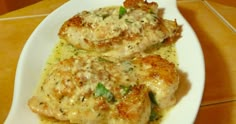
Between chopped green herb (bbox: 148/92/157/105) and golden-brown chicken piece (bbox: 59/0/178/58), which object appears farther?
golden-brown chicken piece (bbox: 59/0/178/58)

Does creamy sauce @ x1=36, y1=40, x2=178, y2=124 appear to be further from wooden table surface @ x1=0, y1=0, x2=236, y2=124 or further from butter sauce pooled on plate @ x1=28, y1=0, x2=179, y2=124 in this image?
wooden table surface @ x1=0, y1=0, x2=236, y2=124

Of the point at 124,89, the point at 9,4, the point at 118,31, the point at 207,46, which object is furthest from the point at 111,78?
the point at 9,4

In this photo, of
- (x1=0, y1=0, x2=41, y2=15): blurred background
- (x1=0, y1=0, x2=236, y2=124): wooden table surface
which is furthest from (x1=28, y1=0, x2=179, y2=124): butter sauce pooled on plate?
(x1=0, y1=0, x2=41, y2=15): blurred background

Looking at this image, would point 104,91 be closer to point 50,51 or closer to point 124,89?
point 124,89

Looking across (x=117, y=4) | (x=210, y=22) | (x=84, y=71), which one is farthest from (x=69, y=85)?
(x=210, y=22)

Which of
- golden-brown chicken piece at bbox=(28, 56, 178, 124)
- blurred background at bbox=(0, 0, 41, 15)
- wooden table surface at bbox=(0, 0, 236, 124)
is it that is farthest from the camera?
blurred background at bbox=(0, 0, 41, 15)

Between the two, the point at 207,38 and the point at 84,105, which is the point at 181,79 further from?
the point at 207,38
